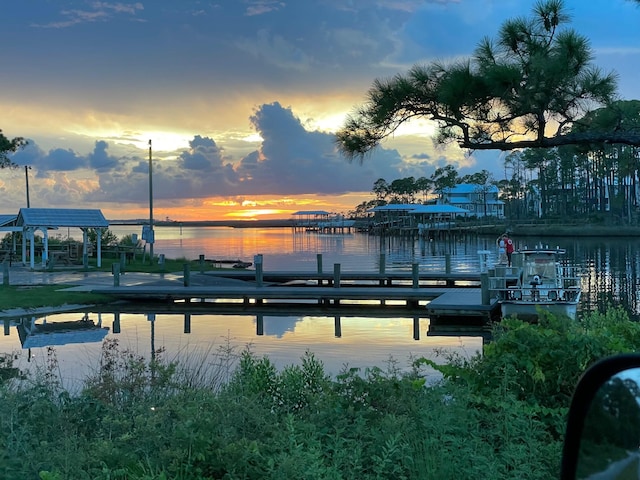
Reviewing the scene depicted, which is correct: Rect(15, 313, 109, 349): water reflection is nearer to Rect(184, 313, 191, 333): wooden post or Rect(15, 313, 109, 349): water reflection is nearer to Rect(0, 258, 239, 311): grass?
Rect(0, 258, 239, 311): grass

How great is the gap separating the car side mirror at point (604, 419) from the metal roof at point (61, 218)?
37.3 metres

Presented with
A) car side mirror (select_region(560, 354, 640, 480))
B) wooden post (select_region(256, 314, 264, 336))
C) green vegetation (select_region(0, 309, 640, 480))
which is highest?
car side mirror (select_region(560, 354, 640, 480))

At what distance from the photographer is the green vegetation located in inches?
178

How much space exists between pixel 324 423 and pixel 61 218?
34.6 meters

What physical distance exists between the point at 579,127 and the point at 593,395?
22.5 feet

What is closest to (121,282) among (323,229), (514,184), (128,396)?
(128,396)

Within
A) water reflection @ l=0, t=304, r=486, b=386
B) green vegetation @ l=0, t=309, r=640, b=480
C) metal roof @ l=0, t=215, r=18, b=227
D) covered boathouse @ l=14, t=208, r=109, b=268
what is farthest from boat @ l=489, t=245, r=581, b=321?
metal roof @ l=0, t=215, r=18, b=227

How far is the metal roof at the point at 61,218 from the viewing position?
36.2 meters

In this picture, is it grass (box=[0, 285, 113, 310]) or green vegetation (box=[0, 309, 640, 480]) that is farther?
grass (box=[0, 285, 113, 310])

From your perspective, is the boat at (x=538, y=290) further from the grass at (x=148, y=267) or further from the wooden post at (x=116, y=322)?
the grass at (x=148, y=267)

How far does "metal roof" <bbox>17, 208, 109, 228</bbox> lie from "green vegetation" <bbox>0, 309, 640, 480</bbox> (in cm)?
3130

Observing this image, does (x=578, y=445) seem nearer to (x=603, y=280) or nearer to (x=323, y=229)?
(x=603, y=280)

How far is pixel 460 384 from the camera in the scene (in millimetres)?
6484

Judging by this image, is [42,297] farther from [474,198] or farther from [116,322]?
[474,198]
